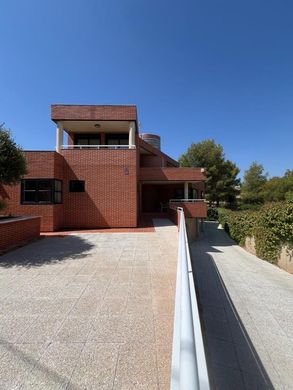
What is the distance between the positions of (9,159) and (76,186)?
18.9 feet

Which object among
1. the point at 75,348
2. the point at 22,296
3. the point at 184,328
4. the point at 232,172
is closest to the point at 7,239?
the point at 22,296

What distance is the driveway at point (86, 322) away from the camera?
2.43 m

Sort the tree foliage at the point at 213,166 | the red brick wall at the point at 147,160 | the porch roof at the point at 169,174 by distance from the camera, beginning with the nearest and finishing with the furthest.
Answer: the porch roof at the point at 169,174 → the red brick wall at the point at 147,160 → the tree foliage at the point at 213,166

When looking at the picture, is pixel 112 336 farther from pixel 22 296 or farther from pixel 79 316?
pixel 22 296

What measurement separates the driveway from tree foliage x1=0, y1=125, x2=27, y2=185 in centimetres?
320

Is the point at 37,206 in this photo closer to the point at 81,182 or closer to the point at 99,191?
the point at 81,182

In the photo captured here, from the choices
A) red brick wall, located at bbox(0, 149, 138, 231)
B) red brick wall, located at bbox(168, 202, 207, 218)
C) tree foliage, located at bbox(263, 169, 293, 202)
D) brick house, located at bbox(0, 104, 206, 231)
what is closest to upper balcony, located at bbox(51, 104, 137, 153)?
brick house, located at bbox(0, 104, 206, 231)

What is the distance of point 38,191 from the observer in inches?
510

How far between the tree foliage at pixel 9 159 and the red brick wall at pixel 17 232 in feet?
5.17

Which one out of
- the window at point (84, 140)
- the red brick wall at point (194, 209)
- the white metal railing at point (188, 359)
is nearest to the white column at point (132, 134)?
the window at point (84, 140)

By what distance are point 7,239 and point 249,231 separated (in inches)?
592

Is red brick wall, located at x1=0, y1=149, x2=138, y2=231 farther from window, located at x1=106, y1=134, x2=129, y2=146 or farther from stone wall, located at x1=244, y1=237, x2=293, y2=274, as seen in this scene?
stone wall, located at x1=244, y1=237, x2=293, y2=274

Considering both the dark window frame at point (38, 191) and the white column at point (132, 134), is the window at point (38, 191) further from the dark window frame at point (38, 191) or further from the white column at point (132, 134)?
the white column at point (132, 134)

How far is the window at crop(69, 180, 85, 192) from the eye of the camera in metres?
14.2
